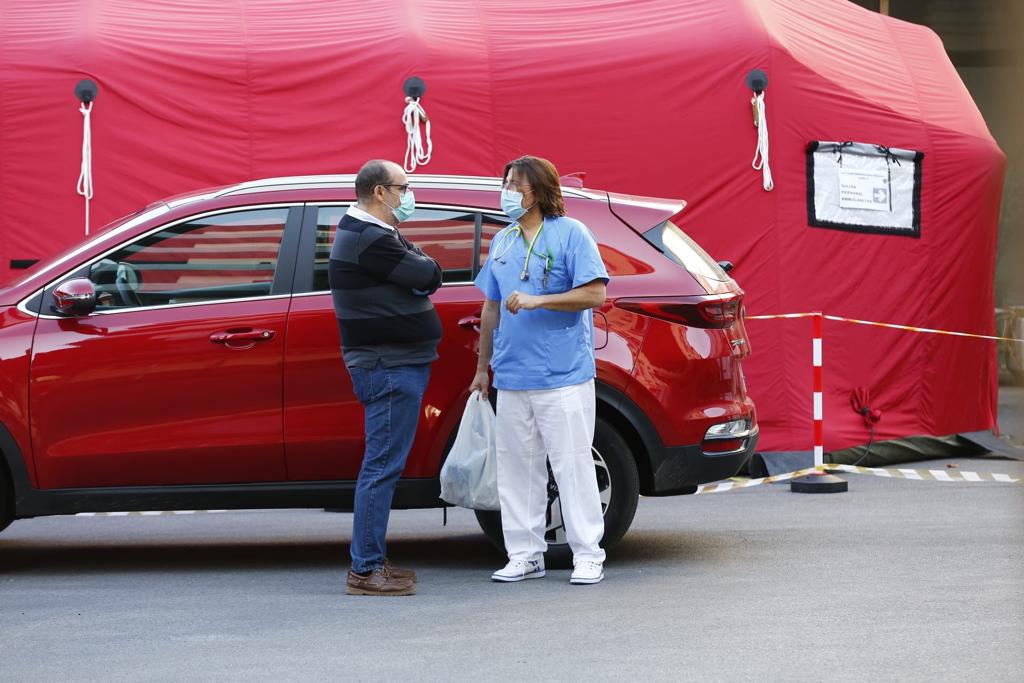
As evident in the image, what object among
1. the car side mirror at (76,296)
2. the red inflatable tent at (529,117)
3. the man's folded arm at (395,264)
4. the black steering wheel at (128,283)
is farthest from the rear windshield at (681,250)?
the red inflatable tent at (529,117)

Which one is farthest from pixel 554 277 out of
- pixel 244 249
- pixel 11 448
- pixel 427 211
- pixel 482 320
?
pixel 11 448

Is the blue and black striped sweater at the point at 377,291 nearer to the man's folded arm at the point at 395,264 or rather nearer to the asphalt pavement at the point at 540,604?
the man's folded arm at the point at 395,264

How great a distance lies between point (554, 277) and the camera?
18.0 ft

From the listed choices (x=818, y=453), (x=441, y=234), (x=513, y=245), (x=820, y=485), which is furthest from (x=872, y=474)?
(x=513, y=245)

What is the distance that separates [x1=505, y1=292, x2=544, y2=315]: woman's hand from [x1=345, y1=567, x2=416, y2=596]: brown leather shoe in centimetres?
118

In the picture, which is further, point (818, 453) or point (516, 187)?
point (818, 453)

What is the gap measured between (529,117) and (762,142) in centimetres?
170

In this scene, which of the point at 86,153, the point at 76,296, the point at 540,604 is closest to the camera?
the point at 540,604

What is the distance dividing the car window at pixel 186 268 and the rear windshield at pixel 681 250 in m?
1.68

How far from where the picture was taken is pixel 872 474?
983 centimetres

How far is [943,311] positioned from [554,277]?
6.04 meters

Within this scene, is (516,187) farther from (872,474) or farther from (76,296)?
(872,474)

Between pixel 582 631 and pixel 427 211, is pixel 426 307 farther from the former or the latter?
pixel 582 631

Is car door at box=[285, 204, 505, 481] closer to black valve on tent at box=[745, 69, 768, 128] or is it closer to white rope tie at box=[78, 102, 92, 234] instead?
white rope tie at box=[78, 102, 92, 234]
